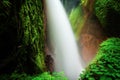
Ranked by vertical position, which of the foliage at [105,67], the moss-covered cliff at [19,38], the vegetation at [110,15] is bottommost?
the foliage at [105,67]

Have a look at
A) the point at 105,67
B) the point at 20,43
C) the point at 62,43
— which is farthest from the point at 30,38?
the point at 62,43

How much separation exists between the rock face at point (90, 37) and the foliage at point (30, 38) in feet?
12.1

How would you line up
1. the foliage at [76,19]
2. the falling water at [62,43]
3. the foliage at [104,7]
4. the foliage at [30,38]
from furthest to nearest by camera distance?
1. the foliage at [76,19]
2. the falling water at [62,43]
3. the foliage at [104,7]
4. the foliage at [30,38]

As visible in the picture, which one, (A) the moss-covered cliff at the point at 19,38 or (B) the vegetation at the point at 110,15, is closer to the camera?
(A) the moss-covered cliff at the point at 19,38

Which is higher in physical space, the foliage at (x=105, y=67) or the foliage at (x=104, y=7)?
the foliage at (x=104, y=7)

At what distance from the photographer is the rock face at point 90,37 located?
10.0 metres

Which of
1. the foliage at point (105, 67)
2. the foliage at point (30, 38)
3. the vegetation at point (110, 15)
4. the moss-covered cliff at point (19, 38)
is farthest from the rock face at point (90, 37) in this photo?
the moss-covered cliff at point (19, 38)

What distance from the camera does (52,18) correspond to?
10.2 m

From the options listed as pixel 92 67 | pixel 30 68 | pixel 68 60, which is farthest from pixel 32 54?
pixel 68 60

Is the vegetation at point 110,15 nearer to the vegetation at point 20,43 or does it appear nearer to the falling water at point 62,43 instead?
the falling water at point 62,43

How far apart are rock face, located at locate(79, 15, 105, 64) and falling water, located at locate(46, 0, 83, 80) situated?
40 cm

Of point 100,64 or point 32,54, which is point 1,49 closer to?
point 32,54

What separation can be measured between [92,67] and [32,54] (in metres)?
1.89

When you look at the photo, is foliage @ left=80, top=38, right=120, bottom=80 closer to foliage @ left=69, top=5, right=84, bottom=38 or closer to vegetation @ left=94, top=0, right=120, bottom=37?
vegetation @ left=94, top=0, right=120, bottom=37
